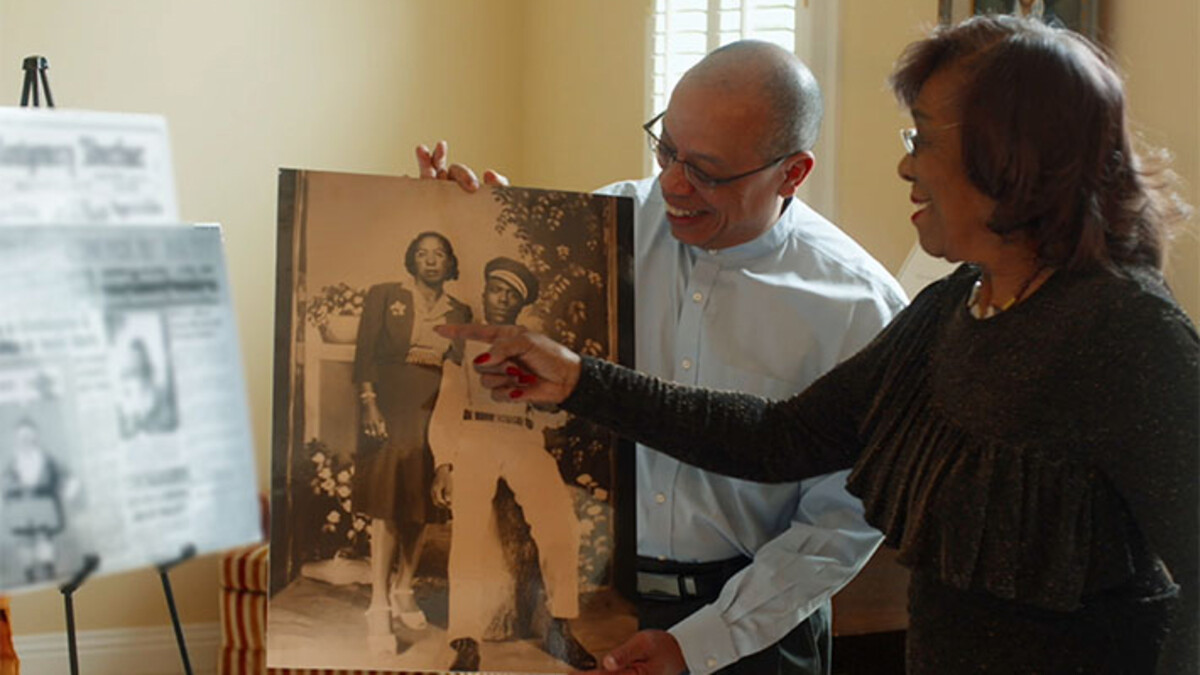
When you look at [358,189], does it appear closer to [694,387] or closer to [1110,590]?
[694,387]

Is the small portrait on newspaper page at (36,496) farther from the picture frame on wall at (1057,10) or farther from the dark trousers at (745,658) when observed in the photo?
the picture frame on wall at (1057,10)

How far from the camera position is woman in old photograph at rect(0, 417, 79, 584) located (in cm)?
60

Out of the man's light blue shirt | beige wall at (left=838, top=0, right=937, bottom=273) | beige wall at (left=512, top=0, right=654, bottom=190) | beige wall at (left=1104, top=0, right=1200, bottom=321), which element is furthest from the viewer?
beige wall at (left=512, top=0, right=654, bottom=190)

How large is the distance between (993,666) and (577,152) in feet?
9.14

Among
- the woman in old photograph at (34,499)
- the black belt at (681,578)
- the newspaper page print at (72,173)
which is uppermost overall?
Result: the newspaper page print at (72,173)

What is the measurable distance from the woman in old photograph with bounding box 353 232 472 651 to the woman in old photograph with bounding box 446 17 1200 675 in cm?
52

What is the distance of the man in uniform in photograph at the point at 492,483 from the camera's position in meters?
1.50

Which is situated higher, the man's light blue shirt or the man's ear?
the man's ear

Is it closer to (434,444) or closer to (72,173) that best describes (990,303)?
(434,444)

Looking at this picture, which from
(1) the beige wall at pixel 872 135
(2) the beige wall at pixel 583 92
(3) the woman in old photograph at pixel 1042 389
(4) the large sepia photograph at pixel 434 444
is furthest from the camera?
(2) the beige wall at pixel 583 92

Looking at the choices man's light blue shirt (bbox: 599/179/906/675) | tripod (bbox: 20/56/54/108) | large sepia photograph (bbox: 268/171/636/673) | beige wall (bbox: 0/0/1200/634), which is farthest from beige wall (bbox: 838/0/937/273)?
tripod (bbox: 20/56/54/108)

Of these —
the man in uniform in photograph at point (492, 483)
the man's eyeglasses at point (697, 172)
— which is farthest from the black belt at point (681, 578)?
the man's eyeglasses at point (697, 172)

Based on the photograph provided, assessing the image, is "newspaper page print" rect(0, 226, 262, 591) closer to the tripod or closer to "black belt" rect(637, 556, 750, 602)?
the tripod

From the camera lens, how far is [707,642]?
153 cm
